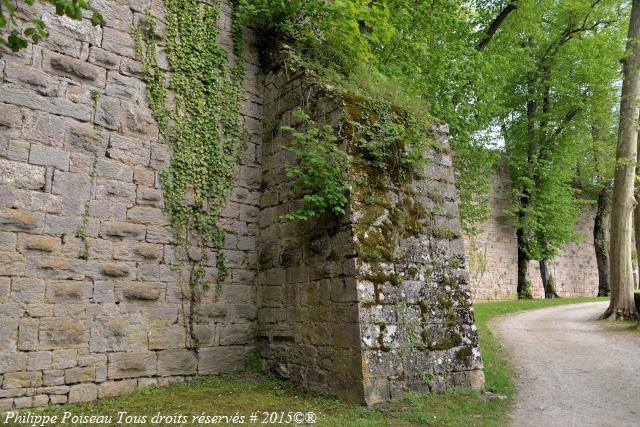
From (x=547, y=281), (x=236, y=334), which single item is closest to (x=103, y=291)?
(x=236, y=334)

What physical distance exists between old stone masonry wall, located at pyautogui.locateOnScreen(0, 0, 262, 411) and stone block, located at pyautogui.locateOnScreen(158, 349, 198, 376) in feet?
0.04

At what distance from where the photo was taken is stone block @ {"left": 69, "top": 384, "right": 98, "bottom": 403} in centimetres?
477

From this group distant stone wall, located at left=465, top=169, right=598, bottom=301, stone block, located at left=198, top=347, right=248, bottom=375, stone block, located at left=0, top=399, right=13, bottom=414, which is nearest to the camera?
stone block, located at left=0, top=399, right=13, bottom=414

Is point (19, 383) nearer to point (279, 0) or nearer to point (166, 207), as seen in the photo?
point (166, 207)

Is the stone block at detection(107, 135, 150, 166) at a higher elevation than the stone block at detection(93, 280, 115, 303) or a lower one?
higher

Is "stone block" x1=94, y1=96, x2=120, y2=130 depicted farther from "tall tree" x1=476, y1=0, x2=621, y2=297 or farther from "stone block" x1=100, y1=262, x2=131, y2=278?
"tall tree" x1=476, y1=0, x2=621, y2=297

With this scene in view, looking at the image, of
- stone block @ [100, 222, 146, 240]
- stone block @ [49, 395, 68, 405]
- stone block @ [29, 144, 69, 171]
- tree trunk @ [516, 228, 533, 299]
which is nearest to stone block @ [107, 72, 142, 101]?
stone block @ [29, 144, 69, 171]

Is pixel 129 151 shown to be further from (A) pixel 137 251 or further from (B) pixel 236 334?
(B) pixel 236 334

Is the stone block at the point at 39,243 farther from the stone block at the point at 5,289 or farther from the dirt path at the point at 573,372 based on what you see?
the dirt path at the point at 573,372

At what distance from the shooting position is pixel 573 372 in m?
6.58

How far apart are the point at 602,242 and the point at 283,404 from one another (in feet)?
61.6

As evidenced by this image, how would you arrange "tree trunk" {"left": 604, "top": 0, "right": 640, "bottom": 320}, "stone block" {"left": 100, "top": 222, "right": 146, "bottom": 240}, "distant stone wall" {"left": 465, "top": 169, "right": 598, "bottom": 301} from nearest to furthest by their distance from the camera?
"stone block" {"left": 100, "top": 222, "right": 146, "bottom": 240} → "tree trunk" {"left": 604, "top": 0, "right": 640, "bottom": 320} → "distant stone wall" {"left": 465, "top": 169, "right": 598, "bottom": 301}

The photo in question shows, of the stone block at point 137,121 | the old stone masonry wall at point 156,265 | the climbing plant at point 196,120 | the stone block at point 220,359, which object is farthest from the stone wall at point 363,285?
the stone block at point 137,121

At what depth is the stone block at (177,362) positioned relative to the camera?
5410mm
